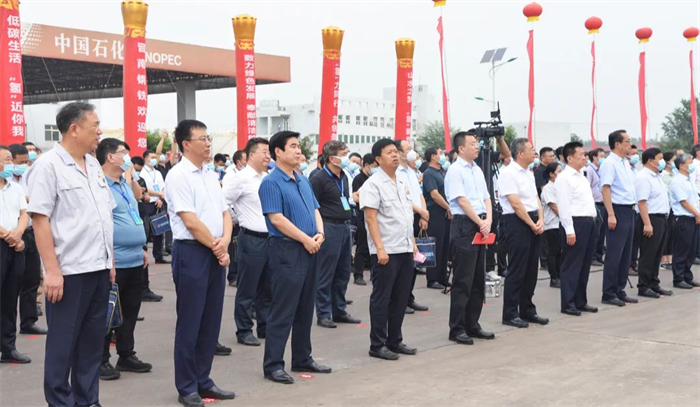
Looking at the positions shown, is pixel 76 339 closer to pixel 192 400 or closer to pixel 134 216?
pixel 192 400

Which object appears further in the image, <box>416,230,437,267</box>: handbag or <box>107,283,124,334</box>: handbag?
<box>416,230,437,267</box>: handbag

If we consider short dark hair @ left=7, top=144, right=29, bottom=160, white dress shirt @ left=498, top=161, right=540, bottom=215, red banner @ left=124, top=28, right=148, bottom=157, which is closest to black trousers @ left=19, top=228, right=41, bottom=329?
short dark hair @ left=7, top=144, right=29, bottom=160

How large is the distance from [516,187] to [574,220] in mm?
1058

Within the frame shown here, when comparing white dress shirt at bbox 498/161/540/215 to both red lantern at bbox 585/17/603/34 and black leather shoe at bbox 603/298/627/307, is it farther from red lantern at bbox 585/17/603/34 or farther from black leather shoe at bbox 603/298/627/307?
red lantern at bbox 585/17/603/34

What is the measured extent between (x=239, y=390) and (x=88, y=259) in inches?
63.2

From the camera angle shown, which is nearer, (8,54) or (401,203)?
(401,203)

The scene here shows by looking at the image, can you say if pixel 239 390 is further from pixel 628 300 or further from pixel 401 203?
pixel 628 300

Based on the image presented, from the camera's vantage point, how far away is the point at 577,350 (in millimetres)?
6348

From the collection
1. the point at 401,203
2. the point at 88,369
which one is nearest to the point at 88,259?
the point at 88,369

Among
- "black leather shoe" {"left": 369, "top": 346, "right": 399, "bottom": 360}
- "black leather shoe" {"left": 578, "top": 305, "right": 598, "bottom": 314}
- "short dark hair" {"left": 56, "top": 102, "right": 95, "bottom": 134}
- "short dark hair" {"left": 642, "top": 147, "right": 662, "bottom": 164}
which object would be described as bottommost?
"black leather shoe" {"left": 578, "top": 305, "right": 598, "bottom": 314}

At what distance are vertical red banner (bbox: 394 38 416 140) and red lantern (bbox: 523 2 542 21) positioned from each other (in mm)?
3012

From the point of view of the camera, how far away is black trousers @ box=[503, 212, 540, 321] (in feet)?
24.3

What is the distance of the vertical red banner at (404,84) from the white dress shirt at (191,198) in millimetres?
14876

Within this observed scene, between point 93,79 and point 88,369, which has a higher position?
point 93,79
